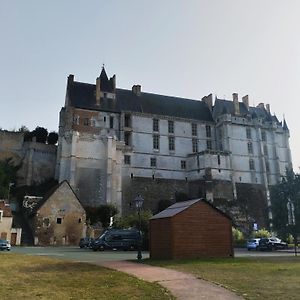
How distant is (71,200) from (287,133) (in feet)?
169

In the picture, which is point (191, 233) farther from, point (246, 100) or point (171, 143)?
point (246, 100)

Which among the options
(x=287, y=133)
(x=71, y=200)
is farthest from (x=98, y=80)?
(x=287, y=133)

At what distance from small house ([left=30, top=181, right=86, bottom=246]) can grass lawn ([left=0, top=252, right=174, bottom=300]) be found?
31.5m

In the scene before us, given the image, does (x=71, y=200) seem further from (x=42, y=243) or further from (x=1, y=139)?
(x=1, y=139)

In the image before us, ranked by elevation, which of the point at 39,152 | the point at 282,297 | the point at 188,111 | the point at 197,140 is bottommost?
the point at 282,297

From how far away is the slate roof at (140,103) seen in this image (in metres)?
69.8

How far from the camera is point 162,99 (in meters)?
79.8

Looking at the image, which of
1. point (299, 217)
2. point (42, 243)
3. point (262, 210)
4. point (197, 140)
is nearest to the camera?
point (299, 217)

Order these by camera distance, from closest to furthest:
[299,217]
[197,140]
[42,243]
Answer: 1. [299,217]
2. [42,243]
3. [197,140]

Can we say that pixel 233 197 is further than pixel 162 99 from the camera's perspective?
No

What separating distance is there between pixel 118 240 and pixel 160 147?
39105 mm

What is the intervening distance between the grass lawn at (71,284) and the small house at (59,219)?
3148 cm

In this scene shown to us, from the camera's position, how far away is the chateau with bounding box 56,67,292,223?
63631 mm

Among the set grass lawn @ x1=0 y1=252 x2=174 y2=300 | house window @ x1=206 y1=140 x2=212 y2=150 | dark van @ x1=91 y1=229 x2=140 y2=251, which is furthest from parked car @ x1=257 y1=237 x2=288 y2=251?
house window @ x1=206 y1=140 x2=212 y2=150
